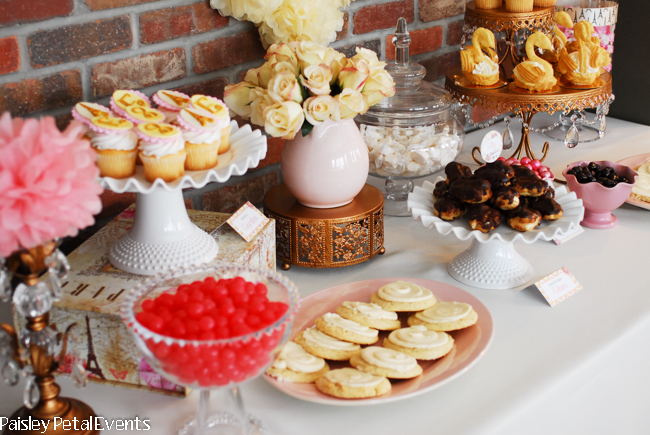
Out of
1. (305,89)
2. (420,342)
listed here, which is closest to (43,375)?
(420,342)

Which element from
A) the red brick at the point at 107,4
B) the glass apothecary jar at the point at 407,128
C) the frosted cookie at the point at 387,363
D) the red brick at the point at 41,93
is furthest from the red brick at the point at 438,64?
the frosted cookie at the point at 387,363

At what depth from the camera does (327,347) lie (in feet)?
3.00

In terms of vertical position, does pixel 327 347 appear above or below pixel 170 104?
below

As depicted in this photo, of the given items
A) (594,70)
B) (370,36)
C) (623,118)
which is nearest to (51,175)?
(370,36)

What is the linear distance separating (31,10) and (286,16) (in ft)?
1.47

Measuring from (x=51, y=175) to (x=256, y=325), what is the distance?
264 mm

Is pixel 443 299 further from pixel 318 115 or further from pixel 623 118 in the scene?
pixel 623 118

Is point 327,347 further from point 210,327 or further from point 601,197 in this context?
point 601,197

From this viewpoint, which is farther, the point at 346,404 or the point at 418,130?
the point at 418,130

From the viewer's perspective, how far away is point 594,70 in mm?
1472

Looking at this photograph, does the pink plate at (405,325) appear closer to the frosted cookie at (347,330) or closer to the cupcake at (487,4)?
the frosted cookie at (347,330)

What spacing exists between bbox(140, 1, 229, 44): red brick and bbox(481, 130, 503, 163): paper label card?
567mm

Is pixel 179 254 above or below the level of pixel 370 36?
below

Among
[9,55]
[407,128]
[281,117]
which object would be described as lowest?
[407,128]
